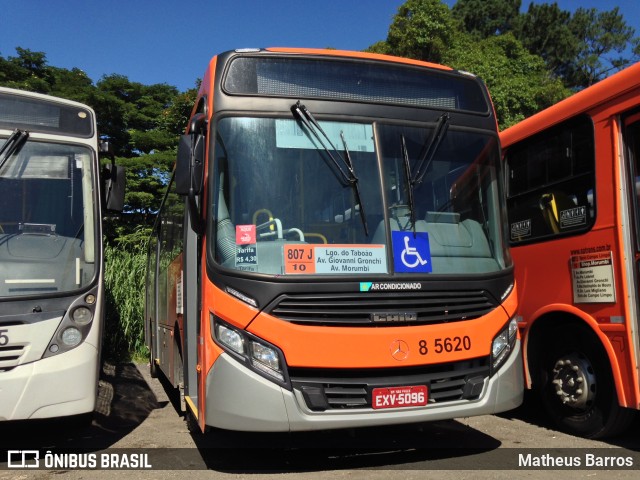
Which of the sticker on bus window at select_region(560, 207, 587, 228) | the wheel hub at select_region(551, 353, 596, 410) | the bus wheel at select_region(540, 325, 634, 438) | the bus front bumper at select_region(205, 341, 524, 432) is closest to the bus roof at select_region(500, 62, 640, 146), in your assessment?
the sticker on bus window at select_region(560, 207, 587, 228)

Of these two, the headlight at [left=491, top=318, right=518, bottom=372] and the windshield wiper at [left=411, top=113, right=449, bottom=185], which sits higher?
the windshield wiper at [left=411, top=113, right=449, bottom=185]

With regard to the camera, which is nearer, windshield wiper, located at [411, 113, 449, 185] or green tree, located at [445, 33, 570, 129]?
windshield wiper, located at [411, 113, 449, 185]

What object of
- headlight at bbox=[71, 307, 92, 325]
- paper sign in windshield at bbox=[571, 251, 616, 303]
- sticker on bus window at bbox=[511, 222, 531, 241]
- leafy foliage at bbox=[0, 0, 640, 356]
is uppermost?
leafy foliage at bbox=[0, 0, 640, 356]

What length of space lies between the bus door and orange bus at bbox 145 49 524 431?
964 mm

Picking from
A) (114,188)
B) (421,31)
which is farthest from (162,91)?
(114,188)

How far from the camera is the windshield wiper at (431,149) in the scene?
15.1 feet

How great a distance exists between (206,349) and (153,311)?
508cm

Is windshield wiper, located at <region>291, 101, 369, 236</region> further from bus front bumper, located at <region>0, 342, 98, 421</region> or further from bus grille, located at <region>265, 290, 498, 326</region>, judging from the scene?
bus front bumper, located at <region>0, 342, 98, 421</region>

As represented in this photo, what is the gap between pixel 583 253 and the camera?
5238 millimetres

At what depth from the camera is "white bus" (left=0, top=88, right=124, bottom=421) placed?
4.65 m

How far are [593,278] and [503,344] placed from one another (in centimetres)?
117

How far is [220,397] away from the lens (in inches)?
158

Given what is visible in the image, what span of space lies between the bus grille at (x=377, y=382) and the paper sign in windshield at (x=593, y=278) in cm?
132

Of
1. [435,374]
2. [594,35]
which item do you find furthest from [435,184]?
[594,35]
